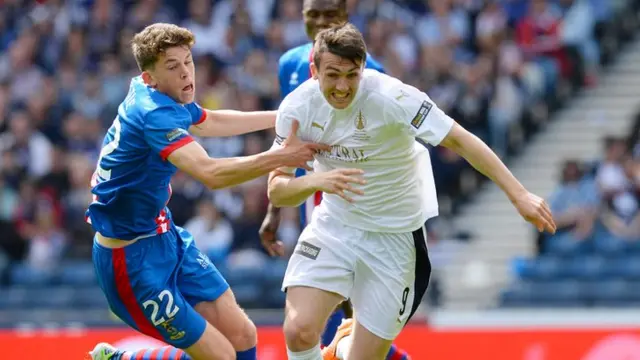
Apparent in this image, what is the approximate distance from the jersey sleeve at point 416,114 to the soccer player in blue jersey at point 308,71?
3.65 ft

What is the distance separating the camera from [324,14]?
787cm

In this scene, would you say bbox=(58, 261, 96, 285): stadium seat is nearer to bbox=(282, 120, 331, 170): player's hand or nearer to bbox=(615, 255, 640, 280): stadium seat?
bbox=(615, 255, 640, 280): stadium seat

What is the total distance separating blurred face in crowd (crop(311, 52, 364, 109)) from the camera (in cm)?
634

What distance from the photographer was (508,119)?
14211 millimetres

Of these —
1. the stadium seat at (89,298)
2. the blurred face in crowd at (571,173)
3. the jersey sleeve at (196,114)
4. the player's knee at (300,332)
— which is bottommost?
the stadium seat at (89,298)

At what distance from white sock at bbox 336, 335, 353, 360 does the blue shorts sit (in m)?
0.74

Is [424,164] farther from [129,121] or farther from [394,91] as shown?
[129,121]

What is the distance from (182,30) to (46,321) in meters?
6.82

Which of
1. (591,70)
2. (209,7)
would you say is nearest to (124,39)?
(209,7)

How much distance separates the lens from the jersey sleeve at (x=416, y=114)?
6.47m

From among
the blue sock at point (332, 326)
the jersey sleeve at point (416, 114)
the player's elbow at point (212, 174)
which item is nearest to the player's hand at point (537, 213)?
the jersey sleeve at point (416, 114)

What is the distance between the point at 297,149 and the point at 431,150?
7.14 metres

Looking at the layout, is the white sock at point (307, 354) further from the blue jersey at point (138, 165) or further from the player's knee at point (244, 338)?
the blue jersey at point (138, 165)

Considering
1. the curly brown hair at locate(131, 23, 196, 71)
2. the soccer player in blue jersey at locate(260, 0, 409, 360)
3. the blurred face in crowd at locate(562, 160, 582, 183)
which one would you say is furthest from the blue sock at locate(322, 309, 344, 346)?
the blurred face in crowd at locate(562, 160, 582, 183)
